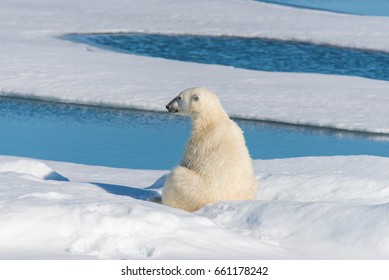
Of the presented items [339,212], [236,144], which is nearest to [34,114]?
[236,144]

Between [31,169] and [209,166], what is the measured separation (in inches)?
57.4

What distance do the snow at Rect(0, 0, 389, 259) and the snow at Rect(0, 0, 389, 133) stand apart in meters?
0.02

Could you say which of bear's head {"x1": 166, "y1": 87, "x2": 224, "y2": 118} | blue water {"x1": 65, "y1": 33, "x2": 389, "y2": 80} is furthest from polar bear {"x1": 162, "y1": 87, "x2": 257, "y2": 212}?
blue water {"x1": 65, "y1": 33, "x2": 389, "y2": 80}

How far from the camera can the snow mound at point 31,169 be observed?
A: 18.6ft

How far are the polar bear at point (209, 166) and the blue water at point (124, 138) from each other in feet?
9.34

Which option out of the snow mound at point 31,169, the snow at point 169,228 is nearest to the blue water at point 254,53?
the snow mound at point 31,169

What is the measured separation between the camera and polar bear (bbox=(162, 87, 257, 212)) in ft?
15.6

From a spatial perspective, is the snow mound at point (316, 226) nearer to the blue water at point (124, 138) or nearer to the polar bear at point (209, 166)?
the polar bear at point (209, 166)

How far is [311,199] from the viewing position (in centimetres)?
507

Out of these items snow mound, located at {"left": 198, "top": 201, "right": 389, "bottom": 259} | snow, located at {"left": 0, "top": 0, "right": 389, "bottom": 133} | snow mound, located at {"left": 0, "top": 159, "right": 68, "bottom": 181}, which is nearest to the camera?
snow mound, located at {"left": 198, "top": 201, "right": 389, "bottom": 259}

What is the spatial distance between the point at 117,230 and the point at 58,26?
11044 millimetres

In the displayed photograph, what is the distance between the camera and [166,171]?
22.9 ft

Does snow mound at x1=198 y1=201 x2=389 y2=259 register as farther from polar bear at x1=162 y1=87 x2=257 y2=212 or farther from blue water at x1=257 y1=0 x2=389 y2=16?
blue water at x1=257 y1=0 x2=389 y2=16

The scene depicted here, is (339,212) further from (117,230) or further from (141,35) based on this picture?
(141,35)
